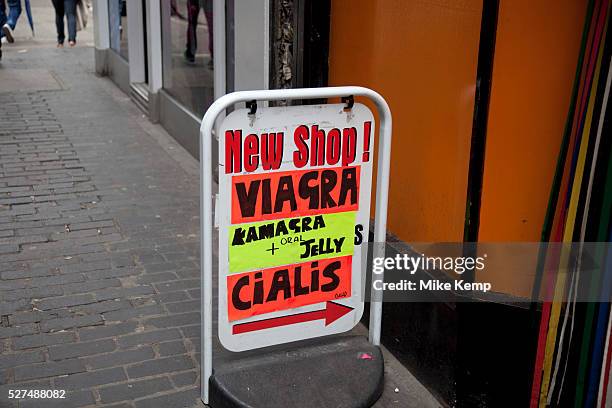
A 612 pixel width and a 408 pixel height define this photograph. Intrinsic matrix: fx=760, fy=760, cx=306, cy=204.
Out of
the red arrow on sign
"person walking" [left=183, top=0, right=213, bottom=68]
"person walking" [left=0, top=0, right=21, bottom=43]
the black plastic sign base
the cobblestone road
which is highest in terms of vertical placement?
"person walking" [left=183, top=0, right=213, bottom=68]

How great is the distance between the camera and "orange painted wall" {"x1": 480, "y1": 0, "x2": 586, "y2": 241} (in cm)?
315

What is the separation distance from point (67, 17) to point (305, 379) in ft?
42.9

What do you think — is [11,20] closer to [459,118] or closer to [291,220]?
[291,220]

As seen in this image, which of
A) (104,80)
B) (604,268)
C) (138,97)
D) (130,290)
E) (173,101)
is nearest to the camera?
(604,268)

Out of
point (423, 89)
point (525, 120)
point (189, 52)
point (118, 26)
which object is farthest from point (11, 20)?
point (525, 120)

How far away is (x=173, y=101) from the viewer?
8570mm

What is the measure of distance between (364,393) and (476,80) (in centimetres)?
152

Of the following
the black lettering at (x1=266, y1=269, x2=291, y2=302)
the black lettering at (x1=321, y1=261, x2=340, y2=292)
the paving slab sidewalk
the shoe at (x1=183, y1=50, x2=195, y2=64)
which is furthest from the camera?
the shoe at (x1=183, y1=50, x2=195, y2=64)

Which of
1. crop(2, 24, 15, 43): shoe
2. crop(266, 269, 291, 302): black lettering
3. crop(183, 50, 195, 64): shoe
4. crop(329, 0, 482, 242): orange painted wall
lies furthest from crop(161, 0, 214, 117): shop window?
crop(2, 24, 15, 43): shoe

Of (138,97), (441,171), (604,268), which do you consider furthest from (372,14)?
(138,97)

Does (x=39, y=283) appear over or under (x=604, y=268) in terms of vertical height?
under

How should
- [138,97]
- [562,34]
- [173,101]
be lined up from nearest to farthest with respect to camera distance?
[562,34], [173,101], [138,97]

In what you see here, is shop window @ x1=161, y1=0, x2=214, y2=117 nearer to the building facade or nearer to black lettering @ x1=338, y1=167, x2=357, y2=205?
the building facade

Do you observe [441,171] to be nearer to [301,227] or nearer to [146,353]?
[301,227]
